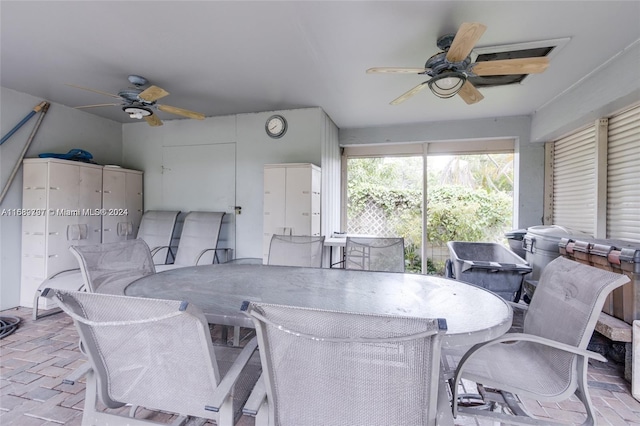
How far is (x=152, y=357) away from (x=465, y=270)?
2961 millimetres

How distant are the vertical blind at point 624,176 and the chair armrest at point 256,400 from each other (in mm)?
3452

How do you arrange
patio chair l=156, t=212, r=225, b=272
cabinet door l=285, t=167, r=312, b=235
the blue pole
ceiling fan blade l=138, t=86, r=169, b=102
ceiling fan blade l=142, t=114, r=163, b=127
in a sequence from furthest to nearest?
patio chair l=156, t=212, r=225, b=272
cabinet door l=285, t=167, r=312, b=235
ceiling fan blade l=142, t=114, r=163, b=127
the blue pole
ceiling fan blade l=138, t=86, r=169, b=102

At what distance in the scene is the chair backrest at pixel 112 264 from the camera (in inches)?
69.4

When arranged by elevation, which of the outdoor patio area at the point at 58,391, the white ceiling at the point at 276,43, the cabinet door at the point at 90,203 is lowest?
the outdoor patio area at the point at 58,391

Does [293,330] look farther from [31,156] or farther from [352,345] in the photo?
[31,156]

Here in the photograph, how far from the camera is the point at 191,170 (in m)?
4.59

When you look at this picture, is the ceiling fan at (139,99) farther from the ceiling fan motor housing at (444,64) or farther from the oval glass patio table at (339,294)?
the ceiling fan motor housing at (444,64)

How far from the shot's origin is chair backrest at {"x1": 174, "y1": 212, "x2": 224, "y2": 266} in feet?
13.2

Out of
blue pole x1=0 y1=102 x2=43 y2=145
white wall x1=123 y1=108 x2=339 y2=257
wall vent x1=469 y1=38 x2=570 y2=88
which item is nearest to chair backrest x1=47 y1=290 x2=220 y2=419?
wall vent x1=469 y1=38 x2=570 y2=88

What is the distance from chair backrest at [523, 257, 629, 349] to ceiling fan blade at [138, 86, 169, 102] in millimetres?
3415

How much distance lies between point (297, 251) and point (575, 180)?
366 cm

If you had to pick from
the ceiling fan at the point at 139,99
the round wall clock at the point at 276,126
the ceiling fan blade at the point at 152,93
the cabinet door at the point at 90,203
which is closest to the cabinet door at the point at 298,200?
the round wall clock at the point at 276,126

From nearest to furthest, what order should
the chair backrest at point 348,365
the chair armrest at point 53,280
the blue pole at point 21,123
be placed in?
1. the chair backrest at point 348,365
2. the chair armrest at point 53,280
3. the blue pole at point 21,123

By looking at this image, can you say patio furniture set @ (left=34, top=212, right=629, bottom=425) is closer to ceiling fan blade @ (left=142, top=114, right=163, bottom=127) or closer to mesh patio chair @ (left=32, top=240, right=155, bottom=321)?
mesh patio chair @ (left=32, top=240, right=155, bottom=321)
